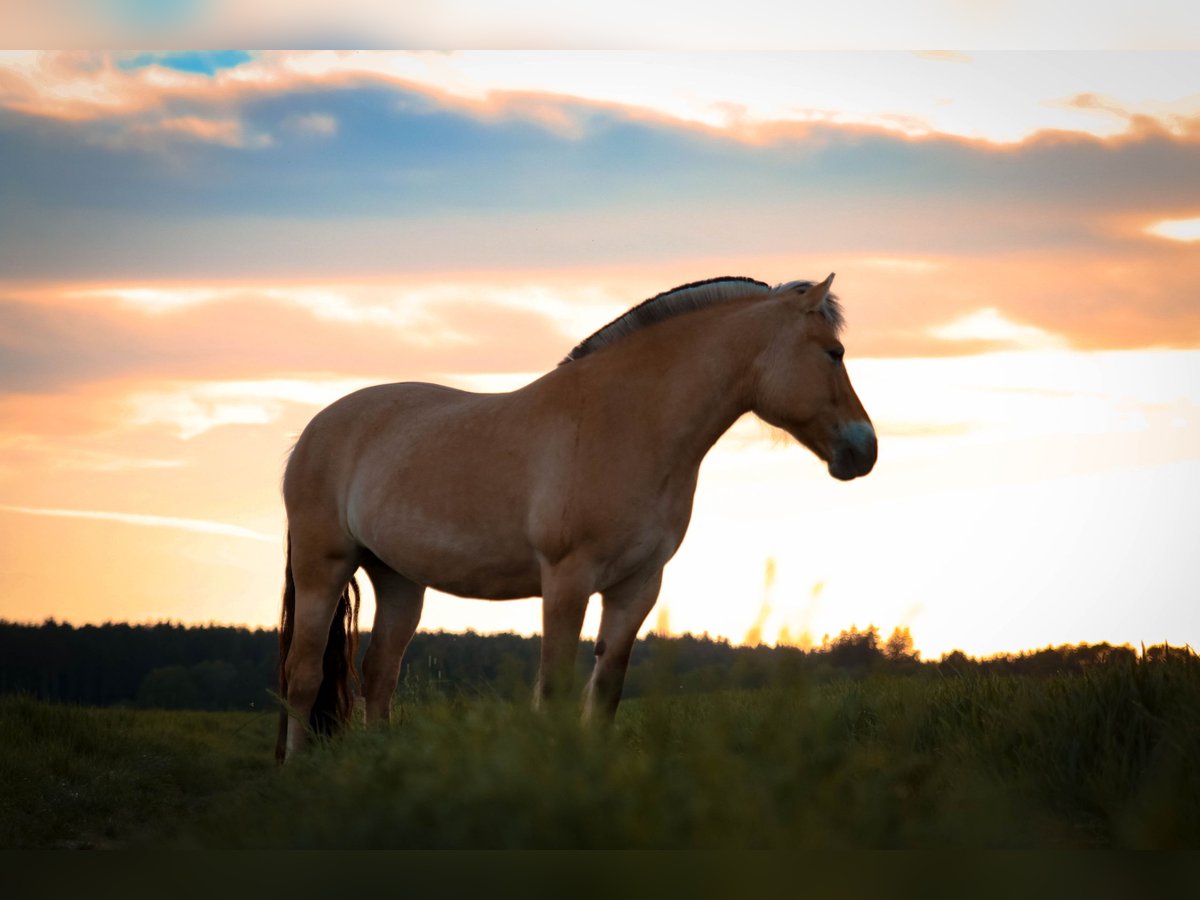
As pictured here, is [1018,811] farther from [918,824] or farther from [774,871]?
[774,871]

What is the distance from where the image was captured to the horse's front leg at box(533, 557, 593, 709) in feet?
19.1

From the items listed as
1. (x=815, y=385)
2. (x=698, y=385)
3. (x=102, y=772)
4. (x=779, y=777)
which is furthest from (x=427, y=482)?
(x=779, y=777)

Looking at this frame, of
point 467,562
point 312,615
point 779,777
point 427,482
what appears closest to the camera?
point 779,777

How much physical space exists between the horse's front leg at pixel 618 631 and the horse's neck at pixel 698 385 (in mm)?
785

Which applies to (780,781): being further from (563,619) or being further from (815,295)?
(815,295)

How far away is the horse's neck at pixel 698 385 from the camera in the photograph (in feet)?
19.7

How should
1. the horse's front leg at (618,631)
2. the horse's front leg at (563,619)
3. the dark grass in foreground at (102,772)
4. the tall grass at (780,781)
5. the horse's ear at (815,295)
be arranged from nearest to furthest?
1. the tall grass at (780,781)
2. the horse's front leg at (563,619)
3. the horse's ear at (815,295)
4. the horse's front leg at (618,631)
5. the dark grass in foreground at (102,772)

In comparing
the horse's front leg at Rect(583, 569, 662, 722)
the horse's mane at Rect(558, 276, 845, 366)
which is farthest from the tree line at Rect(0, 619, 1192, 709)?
the horse's mane at Rect(558, 276, 845, 366)

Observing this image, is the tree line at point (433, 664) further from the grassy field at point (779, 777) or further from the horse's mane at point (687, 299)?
the horse's mane at point (687, 299)

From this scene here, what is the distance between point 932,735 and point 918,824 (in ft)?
6.12

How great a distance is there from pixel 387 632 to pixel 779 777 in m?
4.69

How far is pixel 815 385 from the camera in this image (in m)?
5.98

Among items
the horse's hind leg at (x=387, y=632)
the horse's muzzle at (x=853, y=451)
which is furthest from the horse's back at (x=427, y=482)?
the horse's muzzle at (x=853, y=451)

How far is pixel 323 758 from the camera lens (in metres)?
5.90
